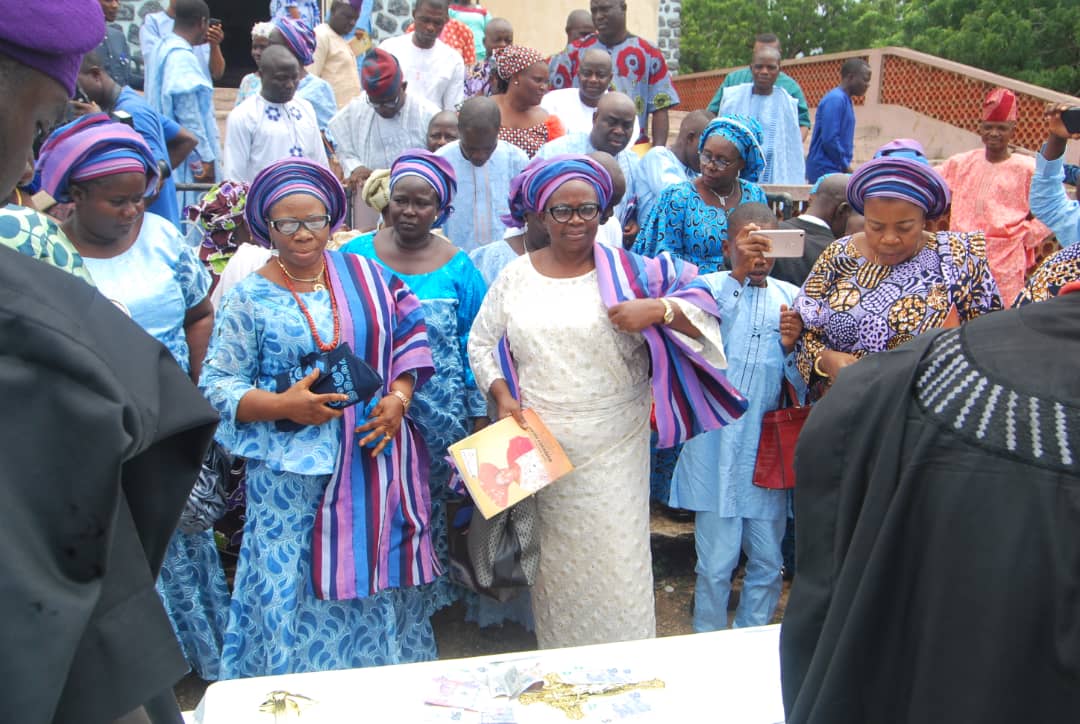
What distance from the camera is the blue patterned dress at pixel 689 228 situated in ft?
15.6

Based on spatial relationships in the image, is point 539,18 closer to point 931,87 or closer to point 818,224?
point 931,87

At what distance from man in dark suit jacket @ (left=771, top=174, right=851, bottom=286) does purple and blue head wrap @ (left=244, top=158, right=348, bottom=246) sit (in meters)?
2.25

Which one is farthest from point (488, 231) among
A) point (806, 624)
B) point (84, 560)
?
point (84, 560)

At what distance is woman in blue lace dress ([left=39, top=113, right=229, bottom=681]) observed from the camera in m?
3.58

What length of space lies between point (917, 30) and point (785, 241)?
→ 835 inches

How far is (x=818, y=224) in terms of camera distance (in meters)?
5.17

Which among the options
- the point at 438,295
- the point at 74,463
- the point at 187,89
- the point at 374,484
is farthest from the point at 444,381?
the point at 187,89

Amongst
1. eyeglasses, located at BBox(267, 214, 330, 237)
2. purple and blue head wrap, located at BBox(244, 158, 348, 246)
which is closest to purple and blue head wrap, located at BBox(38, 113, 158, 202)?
purple and blue head wrap, located at BBox(244, 158, 348, 246)

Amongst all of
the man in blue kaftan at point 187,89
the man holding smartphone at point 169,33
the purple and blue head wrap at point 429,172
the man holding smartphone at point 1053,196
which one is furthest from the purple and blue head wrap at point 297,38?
the man holding smartphone at point 1053,196

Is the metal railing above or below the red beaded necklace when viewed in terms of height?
below

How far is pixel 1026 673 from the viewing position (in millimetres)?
1344

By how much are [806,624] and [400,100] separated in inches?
228

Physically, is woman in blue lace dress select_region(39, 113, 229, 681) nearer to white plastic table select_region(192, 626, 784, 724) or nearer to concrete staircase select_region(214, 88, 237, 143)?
white plastic table select_region(192, 626, 784, 724)

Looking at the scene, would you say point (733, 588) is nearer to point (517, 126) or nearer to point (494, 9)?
point (517, 126)
